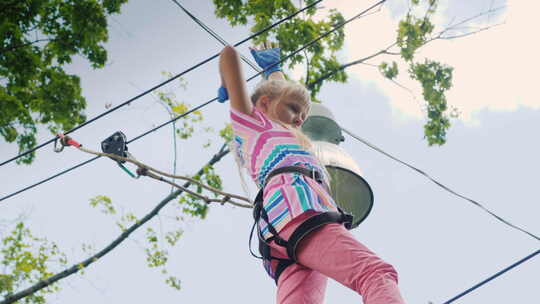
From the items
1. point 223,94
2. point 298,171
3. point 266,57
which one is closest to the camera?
point 298,171

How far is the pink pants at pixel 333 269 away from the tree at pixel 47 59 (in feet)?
18.5

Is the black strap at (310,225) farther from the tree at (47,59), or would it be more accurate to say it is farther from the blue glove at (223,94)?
the tree at (47,59)

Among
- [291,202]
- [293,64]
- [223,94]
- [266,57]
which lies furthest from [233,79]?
[293,64]

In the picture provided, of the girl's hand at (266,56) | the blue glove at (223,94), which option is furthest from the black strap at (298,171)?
the girl's hand at (266,56)

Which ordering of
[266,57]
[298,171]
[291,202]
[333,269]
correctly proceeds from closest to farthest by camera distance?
[333,269]
[291,202]
[298,171]
[266,57]

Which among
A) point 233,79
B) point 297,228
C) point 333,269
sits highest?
point 233,79

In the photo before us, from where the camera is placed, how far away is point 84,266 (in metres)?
6.51

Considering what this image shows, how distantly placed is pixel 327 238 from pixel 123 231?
231 inches

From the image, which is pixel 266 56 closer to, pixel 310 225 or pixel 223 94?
pixel 223 94

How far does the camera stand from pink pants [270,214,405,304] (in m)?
1.16

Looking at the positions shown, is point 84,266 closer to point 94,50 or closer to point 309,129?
point 94,50

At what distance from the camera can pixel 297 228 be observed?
1.37m

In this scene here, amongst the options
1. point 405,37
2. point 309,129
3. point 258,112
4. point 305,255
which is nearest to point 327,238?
point 305,255

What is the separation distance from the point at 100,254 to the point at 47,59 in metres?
2.80
